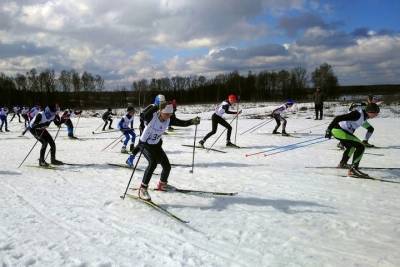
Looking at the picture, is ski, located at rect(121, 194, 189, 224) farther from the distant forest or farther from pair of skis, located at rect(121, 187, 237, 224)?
the distant forest

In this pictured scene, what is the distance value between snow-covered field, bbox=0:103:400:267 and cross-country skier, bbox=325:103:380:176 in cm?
52

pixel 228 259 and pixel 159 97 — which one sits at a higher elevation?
pixel 159 97

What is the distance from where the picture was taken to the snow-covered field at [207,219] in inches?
184

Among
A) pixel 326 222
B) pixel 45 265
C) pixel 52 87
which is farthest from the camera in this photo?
pixel 52 87

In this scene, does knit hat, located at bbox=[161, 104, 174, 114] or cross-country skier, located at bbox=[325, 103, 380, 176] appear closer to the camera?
knit hat, located at bbox=[161, 104, 174, 114]

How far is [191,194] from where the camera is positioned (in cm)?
746

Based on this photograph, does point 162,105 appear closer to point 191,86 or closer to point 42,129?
point 42,129

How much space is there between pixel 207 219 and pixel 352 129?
17.6 ft

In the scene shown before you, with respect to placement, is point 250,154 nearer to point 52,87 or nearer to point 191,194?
point 191,194

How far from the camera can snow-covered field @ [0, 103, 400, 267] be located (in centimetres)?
467

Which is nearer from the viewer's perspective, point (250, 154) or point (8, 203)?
point (8, 203)

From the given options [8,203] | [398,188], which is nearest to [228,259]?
[8,203]

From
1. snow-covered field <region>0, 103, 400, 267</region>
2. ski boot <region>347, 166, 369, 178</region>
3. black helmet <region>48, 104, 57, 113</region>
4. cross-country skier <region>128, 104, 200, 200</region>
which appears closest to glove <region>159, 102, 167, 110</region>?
cross-country skier <region>128, 104, 200, 200</region>

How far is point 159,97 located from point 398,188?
18.6ft
